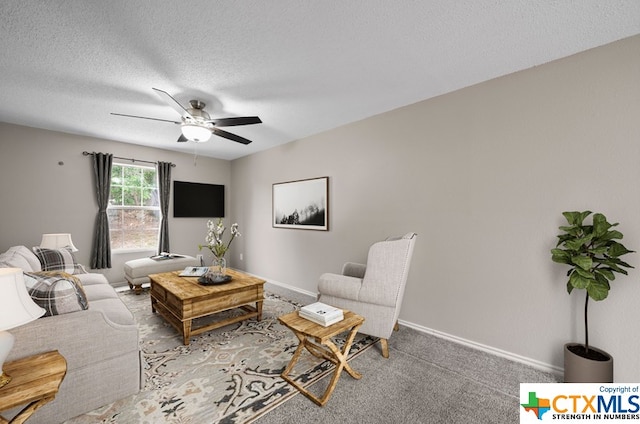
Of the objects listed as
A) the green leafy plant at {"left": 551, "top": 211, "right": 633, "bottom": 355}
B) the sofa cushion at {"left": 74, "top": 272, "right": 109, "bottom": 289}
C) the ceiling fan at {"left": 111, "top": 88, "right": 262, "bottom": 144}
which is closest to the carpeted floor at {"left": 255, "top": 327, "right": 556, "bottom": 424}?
the green leafy plant at {"left": 551, "top": 211, "right": 633, "bottom": 355}

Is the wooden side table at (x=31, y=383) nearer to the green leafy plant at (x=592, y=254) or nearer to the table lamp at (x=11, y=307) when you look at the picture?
the table lamp at (x=11, y=307)

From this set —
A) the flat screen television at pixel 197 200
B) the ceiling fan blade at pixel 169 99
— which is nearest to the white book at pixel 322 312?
the ceiling fan blade at pixel 169 99

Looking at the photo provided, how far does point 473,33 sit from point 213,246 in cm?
323

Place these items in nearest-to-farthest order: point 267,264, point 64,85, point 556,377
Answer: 1. point 556,377
2. point 64,85
3. point 267,264

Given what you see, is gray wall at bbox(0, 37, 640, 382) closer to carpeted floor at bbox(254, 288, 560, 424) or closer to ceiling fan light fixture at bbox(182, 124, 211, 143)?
carpeted floor at bbox(254, 288, 560, 424)

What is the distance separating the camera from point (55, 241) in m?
3.58

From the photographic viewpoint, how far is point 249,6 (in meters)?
1.62

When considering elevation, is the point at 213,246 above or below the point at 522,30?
below

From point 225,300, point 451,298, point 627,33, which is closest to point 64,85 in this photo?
point 225,300

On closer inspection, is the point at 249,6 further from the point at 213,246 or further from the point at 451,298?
the point at 451,298

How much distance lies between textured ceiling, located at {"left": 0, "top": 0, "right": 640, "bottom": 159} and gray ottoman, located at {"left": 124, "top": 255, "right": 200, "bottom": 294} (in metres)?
2.29

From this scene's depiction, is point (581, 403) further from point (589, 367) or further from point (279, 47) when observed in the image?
point (279, 47)

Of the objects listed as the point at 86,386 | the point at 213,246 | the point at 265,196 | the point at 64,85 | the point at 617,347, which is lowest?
the point at 86,386

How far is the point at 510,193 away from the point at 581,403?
157cm
